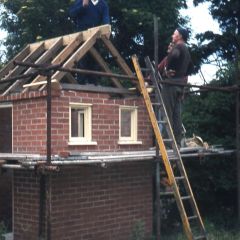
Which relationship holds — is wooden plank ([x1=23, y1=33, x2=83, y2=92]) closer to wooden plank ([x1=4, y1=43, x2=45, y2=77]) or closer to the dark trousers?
wooden plank ([x1=4, y1=43, x2=45, y2=77])

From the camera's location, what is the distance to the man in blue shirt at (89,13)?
9.84m

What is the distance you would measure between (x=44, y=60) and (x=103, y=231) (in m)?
3.20

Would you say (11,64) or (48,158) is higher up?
(11,64)

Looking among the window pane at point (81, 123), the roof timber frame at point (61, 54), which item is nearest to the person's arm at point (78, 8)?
the roof timber frame at point (61, 54)

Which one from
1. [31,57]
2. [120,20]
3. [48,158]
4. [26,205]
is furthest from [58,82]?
[120,20]

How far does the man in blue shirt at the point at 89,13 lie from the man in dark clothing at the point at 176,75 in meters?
1.68

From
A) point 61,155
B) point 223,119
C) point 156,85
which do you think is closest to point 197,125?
point 223,119

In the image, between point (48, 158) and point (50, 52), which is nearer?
point (48, 158)

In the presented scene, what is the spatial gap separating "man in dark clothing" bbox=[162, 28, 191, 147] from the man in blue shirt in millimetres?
1681

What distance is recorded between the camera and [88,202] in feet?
28.8

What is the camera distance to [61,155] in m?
7.34

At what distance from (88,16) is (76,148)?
301cm

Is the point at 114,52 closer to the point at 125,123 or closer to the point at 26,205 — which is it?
the point at 125,123

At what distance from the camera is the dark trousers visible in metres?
9.16
